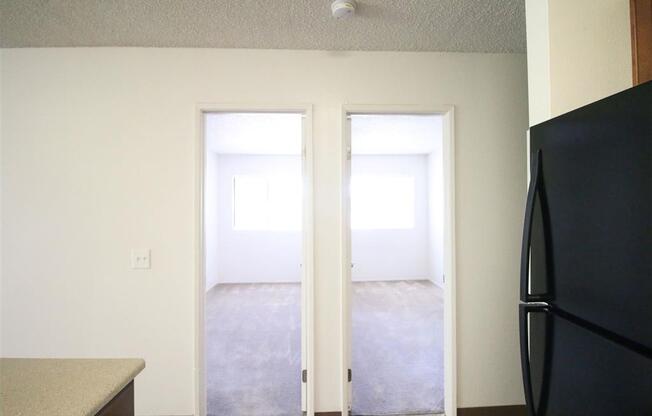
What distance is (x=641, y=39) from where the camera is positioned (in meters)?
1.02

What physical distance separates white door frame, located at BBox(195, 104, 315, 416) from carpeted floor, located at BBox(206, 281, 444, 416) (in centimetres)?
37

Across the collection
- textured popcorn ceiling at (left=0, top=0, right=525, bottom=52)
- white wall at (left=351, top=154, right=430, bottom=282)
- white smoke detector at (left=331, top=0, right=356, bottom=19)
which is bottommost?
white wall at (left=351, top=154, right=430, bottom=282)

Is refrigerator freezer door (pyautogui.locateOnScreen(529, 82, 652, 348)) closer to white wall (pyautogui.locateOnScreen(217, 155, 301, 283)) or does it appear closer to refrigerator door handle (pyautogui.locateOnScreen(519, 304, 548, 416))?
refrigerator door handle (pyautogui.locateOnScreen(519, 304, 548, 416))

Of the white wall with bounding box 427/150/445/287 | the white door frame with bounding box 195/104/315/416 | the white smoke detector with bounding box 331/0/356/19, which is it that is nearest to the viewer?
the white smoke detector with bounding box 331/0/356/19

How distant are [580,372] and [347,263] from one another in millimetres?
1279

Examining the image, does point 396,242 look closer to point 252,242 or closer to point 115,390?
point 252,242

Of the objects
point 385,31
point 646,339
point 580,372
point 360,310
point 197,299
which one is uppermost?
point 385,31

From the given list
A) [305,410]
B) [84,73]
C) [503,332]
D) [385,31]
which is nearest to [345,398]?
[305,410]

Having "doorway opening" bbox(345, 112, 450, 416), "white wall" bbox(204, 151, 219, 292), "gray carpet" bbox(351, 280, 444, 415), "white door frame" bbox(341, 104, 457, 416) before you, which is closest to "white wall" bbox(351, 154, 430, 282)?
"doorway opening" bbox(345, 112, 450, 416)

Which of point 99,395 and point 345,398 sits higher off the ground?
point 99,395

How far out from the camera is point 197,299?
1.87m

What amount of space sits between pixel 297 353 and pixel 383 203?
3.86m

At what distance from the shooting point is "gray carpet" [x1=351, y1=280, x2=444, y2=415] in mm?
2158

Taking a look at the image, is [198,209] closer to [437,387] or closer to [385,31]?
[385,31]
